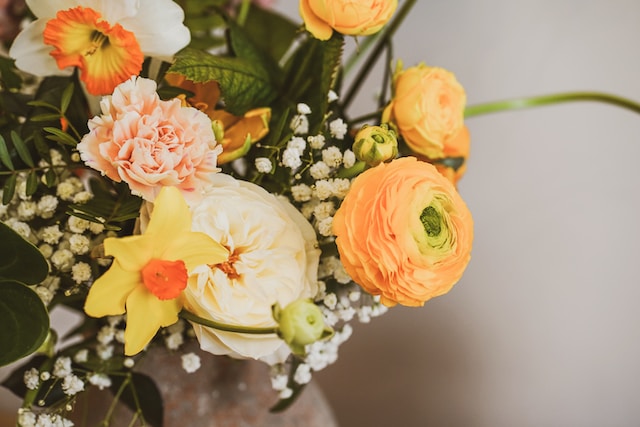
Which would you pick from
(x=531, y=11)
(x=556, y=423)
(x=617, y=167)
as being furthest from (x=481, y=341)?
(x=531, y=11)

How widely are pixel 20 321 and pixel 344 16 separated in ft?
1.09

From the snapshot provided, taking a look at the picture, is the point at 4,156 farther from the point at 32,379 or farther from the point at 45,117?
the point at 32,379

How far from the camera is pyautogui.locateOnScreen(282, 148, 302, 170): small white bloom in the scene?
52 cm

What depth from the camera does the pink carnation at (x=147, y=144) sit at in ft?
1.45

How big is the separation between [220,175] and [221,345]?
5.0 inches

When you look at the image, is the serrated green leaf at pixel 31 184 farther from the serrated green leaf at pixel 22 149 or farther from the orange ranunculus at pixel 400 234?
the orange ranunculus at pixel 400 234

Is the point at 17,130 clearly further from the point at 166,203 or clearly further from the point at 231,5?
the point at 231,5

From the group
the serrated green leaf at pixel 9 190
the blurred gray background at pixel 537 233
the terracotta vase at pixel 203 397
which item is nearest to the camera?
the serrated green leaf at pixel 9 190

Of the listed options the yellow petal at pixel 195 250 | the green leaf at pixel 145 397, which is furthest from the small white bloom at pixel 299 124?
the green leaf at pixel 145 397

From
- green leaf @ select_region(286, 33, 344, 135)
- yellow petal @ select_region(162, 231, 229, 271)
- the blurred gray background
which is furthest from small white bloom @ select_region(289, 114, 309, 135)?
the blurred gray background

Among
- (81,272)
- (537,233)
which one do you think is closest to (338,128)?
(81,272)

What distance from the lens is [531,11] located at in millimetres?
898

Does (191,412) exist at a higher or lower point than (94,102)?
lower

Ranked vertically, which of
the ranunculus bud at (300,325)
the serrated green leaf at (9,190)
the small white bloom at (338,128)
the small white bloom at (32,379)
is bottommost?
the small white bloom at (32,379)
